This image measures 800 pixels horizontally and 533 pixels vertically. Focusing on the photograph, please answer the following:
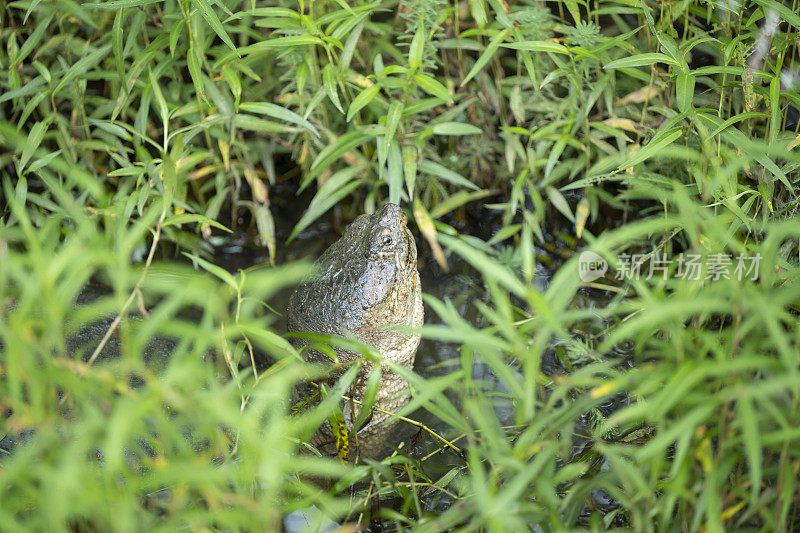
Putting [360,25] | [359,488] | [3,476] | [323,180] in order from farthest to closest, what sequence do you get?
[323,180]
[360,25]
[359,488]
[3,476]

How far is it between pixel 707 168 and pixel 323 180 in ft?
5.66

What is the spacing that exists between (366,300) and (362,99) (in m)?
0.82

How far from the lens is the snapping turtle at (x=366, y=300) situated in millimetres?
2359

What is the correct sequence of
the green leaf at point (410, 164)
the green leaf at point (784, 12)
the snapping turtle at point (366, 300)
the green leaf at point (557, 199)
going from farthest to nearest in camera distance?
the green leaf at point (557, 199) → the green leaf at point (410, 164) → the snapping turtle at point (366, 300) → the green leaf at point (784, 12)

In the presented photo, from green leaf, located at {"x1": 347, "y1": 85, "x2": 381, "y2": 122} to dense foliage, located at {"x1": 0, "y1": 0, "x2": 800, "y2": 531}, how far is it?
0.01 m

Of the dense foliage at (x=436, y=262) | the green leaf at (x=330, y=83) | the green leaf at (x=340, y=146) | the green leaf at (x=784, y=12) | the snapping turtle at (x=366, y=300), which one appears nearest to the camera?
the dense foliage at (x=436, y=262)

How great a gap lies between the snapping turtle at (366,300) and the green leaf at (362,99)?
1.36 feet

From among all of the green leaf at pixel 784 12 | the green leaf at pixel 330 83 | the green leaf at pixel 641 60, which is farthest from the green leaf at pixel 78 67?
the green leaf at pixel 784 12

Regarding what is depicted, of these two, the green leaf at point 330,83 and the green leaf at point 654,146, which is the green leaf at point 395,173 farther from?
the green leaf at point 654,146

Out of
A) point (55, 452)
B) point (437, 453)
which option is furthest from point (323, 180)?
point (55, 452)

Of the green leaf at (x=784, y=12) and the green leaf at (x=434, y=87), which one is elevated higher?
the green leaf at (x=784, y=12)

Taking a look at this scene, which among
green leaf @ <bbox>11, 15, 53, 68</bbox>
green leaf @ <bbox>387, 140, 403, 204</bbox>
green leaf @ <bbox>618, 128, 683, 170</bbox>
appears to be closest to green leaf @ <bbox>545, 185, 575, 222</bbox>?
green leaf @ <bbox>618, 128, 683, 170</bbox>

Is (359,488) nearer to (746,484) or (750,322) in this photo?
(746,484)

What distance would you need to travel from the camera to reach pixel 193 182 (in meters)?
3.27
